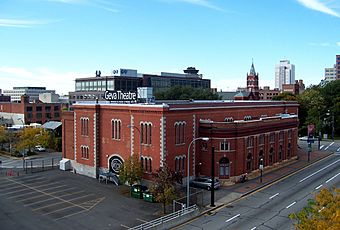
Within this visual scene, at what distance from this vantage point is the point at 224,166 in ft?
179

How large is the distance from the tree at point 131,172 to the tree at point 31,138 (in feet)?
138

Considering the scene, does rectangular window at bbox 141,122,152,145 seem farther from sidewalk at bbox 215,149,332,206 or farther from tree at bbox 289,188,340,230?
tree at bbox 289,188,340,230

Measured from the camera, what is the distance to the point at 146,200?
151 ft

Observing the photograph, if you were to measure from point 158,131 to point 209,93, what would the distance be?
7953 centimetres

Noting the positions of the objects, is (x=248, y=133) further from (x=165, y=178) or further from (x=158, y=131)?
(x=165, y=178)

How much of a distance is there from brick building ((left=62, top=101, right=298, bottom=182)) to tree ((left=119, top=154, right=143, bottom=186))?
269 centimetres

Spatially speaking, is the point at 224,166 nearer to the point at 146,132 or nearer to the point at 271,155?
the point at 146,132

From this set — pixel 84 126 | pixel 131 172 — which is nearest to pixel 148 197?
pixel 131 172

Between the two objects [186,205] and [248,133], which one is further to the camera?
[248,133]

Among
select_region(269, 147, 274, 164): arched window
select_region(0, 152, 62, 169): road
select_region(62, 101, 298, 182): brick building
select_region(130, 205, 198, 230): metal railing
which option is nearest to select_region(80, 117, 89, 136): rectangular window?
select_region(62, 101, 298, 182): brick building

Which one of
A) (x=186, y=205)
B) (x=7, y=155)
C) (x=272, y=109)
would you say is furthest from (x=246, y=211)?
(x=7, y=155)

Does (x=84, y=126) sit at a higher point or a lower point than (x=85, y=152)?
higher

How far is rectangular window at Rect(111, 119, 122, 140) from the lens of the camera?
184 ft

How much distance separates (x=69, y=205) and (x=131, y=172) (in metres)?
8.79
